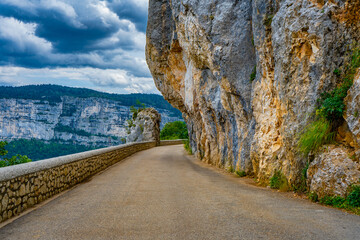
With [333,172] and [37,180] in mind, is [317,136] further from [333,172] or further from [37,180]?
[37,180]

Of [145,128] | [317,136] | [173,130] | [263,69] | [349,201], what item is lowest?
[173,130]

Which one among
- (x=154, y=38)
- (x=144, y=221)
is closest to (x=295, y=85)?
(x=144, y=221)

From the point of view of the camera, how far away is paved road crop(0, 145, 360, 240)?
15.3ft

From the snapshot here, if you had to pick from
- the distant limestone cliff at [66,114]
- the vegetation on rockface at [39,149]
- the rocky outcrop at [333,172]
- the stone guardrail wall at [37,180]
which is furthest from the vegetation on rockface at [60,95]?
the rocky outcrop at [333,172]

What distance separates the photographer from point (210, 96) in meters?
19.0

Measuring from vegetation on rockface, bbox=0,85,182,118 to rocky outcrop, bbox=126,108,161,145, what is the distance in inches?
4479

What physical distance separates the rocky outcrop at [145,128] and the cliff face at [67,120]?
96.1 m

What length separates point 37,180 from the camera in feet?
23.3

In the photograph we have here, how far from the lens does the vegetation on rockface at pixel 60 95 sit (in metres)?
163

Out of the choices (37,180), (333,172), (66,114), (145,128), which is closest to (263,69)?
(333,172)

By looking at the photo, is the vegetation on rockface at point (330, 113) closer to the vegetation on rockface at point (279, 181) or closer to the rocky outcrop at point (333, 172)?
the rocky outcrop at point (333, 172)

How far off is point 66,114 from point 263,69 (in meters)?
173

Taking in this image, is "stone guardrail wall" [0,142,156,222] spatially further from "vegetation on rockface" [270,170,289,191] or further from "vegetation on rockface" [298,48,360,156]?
"vegetation on rockface" [298,48,360,156]

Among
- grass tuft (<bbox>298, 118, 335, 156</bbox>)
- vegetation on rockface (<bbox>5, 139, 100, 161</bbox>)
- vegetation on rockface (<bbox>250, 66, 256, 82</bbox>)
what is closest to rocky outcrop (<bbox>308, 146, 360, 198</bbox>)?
grass tuft (<bbox>298, 118, 335, 156</bbox>)
